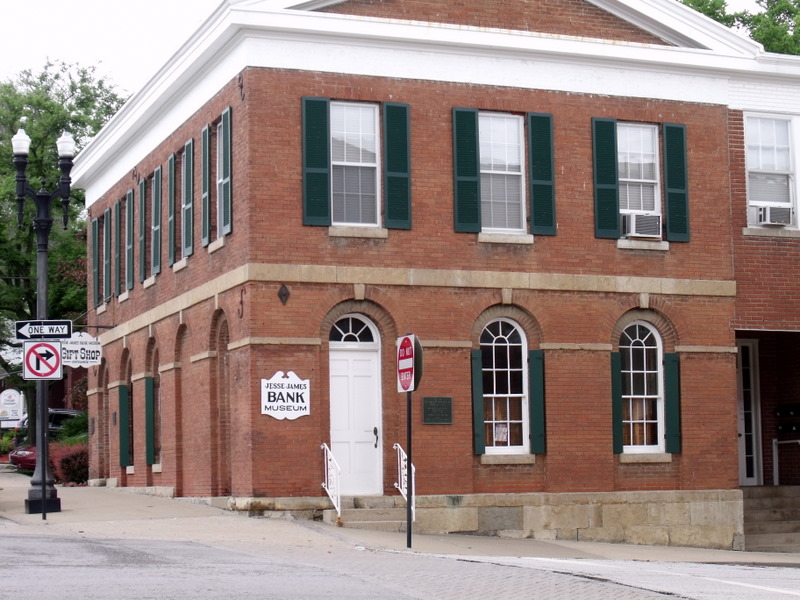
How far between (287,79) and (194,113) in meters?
3.62

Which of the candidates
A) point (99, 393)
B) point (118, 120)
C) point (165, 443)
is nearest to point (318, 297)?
A: point (165, 443)

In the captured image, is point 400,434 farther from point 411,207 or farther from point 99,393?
point 99,393

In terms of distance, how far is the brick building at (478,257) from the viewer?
2181 centimetres

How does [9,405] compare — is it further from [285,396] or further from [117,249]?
[285,396]

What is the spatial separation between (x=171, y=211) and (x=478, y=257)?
249 inches

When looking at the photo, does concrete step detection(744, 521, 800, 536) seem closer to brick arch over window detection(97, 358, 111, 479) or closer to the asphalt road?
the asphalt road

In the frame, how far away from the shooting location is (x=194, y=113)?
2505 cm

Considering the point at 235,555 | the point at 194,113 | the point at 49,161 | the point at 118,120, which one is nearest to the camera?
the point at 235,555

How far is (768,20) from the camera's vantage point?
1578 inches

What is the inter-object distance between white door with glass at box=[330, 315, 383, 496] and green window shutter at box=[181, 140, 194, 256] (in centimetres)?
391

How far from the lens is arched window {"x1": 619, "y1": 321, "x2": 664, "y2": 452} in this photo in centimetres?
2391

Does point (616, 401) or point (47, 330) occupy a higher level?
point (47, 330)

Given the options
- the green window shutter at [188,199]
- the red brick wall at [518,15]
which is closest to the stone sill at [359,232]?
the red brick wall at [518,15]

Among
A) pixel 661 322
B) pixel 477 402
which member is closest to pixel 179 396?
pixel 477 402
